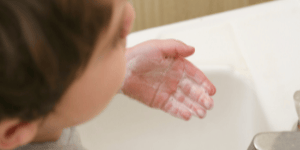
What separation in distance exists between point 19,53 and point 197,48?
45 cm

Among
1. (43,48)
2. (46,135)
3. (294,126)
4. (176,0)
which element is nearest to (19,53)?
(43,48)

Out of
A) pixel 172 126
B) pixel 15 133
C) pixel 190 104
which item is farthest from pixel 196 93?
pixel 15 133

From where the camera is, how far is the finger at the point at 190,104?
1.53 ft

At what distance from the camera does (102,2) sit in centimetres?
20

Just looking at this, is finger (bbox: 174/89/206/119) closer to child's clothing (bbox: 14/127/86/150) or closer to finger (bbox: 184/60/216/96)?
finger (bbox: 184/60/216/96)

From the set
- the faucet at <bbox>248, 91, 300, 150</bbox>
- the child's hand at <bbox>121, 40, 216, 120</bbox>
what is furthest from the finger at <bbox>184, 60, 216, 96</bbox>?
the faucet at <bbox>248, 91, 300, 150</bbox>

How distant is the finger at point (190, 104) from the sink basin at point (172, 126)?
3.3 inches

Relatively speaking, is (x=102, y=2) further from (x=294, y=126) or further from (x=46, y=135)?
(x=294, y=126)

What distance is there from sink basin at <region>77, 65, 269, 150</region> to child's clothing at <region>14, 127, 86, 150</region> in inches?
6.8

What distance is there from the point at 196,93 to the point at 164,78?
0.06m

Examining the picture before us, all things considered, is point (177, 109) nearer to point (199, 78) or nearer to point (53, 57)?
point (199, 78)

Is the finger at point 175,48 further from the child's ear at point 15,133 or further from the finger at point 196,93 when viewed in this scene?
the child's ear at point 15,133

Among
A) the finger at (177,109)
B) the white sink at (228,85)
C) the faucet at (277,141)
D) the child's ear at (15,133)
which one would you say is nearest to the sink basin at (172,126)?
the white sink at (228,85)

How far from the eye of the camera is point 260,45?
21.4 inches
